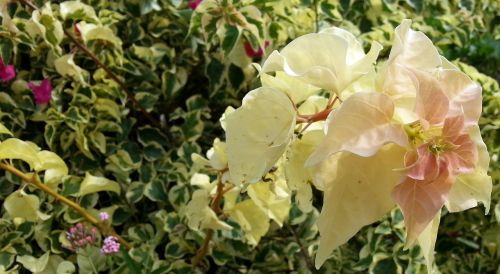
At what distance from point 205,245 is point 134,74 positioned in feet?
1.32

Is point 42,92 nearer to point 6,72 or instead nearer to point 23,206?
point 6,72

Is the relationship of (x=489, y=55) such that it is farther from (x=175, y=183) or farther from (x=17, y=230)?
(x=17, y=230)

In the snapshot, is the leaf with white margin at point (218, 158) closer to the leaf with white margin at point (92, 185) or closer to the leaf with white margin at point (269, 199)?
the leaf with white margin at point (269, 199)

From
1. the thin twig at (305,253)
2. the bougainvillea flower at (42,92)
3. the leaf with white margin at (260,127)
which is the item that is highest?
the leaf with white margin at (260,127)

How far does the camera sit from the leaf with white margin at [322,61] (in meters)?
0.64

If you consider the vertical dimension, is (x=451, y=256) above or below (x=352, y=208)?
below

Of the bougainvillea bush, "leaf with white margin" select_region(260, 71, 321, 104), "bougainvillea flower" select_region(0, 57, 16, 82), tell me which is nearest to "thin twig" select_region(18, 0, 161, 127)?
the bougainvillea bush

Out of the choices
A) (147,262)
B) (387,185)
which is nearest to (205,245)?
(147,262)

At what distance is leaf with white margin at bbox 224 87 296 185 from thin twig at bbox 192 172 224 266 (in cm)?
29

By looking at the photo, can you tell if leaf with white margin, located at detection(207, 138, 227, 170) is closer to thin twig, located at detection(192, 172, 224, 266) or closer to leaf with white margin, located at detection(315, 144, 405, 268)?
thin twig, located at detection(192, 172, 224, 266)

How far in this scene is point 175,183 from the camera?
4.20ft

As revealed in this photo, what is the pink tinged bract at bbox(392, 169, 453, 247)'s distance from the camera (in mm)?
600

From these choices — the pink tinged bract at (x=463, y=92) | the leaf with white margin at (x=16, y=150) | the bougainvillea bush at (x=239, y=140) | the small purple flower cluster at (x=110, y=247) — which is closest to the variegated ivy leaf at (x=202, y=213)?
the bougainvillea bush at (x=239, y=140)

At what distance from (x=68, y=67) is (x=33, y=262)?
1.17ft
